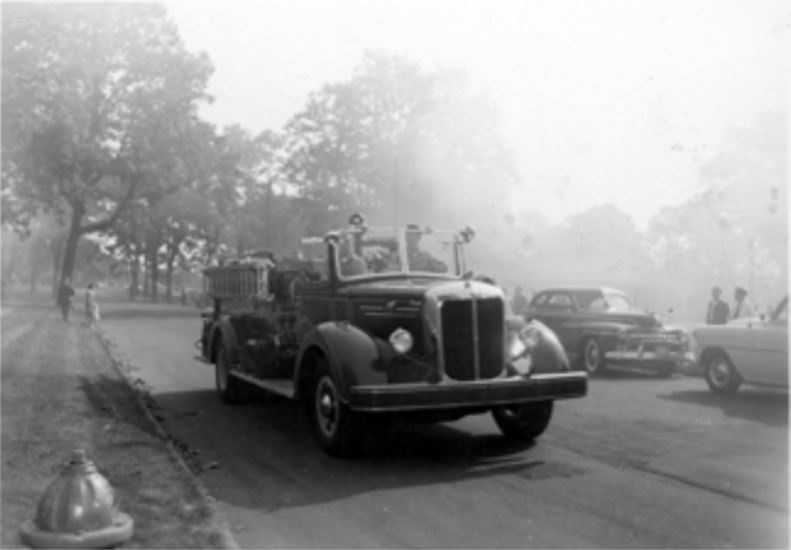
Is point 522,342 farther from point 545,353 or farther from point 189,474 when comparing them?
point 189,474

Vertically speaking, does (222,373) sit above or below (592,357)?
above

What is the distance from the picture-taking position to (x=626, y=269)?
163 ft

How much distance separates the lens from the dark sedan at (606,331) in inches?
554

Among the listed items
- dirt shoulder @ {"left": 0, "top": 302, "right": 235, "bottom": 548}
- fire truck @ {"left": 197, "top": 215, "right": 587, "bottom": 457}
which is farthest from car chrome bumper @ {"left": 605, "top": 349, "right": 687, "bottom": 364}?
dirt shoulder @ {"left": 0, "top": 302, "right": 235, "bottom": 548}

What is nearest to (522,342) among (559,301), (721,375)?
(721,375)

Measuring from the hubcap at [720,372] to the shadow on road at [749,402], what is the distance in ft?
0.65

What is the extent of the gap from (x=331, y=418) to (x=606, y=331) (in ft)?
27.2

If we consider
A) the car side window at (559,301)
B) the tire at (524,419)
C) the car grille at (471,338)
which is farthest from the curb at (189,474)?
the car side window at (559,301)

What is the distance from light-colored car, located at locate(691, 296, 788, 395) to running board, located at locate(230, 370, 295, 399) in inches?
242

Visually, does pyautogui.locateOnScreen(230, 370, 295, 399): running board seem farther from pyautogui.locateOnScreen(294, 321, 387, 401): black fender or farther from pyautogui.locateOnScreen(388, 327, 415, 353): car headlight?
pyautogui.locateOnScreen(388, 327, 415, 353): car headlight

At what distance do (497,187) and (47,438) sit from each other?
2887 centimetres

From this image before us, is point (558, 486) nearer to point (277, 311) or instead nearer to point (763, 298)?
point (277, 311)

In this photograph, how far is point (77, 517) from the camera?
4.57 meters

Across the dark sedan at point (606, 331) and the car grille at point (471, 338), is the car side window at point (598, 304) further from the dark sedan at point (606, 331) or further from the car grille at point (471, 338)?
the car grille at point (471, 338)
